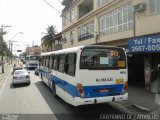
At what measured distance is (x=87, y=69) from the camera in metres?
8.86

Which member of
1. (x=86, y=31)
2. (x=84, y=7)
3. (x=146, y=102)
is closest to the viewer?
(x=146, y=102)

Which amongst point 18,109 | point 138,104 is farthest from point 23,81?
Result: point 138,104

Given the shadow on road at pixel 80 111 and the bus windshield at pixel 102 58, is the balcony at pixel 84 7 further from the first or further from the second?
the bus windshield at pixel 102 58

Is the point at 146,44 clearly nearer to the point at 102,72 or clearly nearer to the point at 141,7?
the point at 141,7

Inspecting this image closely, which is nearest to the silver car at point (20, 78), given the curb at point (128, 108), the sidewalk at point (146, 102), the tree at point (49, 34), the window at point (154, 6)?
the sidewalk at point (146, 102)

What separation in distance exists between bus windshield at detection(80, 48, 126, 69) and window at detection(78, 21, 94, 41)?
15.8 meters

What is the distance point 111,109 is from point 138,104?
1.45 m

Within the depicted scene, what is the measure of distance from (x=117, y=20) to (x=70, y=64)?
10854 millimetres

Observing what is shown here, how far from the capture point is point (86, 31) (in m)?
27.1

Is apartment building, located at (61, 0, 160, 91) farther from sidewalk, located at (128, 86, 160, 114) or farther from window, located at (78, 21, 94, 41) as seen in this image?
sidewalk, located at (128, 86, 160, 114)

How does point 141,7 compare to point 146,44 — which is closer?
point 146,44

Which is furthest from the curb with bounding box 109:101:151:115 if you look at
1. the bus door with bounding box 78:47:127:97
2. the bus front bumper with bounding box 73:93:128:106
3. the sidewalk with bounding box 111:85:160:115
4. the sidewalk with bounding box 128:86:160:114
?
the bus door with bounding box 78:47:127:97

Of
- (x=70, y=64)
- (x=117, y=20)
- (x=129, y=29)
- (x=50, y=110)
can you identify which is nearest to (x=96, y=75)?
(x=70, y=64)

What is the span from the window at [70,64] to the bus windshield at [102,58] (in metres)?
0.47
